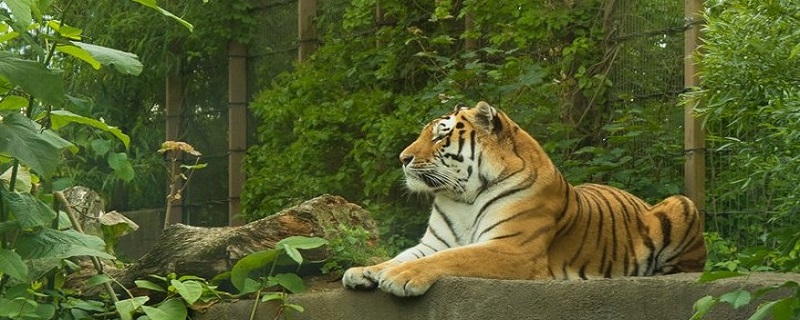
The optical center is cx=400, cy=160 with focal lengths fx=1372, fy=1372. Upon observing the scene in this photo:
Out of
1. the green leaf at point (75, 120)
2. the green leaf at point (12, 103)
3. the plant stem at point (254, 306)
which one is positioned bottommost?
the plant stem at point (254, 306)

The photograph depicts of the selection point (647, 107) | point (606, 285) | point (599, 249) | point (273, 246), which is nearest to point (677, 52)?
point (647, 107)

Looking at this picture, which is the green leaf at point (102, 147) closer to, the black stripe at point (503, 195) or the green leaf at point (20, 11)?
the black stripe at point (503, 195)

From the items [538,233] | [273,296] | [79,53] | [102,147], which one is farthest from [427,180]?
[79,53]

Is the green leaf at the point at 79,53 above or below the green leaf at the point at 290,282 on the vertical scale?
above

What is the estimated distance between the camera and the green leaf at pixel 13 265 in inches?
140

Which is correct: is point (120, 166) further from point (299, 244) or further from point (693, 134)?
point (693, 134)

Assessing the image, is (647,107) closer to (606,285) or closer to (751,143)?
(751,143)

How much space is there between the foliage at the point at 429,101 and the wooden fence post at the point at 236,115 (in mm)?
590

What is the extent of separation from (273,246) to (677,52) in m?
3.11

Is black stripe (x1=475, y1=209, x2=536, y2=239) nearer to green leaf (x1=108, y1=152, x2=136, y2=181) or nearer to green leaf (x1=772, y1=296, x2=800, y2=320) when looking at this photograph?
green leaf (x1=108, y1=152, x2=136, y2=181)

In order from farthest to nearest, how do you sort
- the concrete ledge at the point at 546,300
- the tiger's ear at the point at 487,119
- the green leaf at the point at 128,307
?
the tiger's ear at the point at 487,119 → the green leaf at the point at 128,307 → the concrete ledge at the point at 546,300

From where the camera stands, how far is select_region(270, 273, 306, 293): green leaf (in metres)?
4.43

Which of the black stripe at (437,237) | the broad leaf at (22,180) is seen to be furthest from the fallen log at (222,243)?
the broad leaf at (22,180)

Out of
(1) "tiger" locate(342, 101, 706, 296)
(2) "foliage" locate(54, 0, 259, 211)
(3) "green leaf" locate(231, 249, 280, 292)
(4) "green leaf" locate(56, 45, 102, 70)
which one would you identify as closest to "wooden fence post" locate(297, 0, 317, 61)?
(2) "foliage" locate(54, 0, 259, 211)
